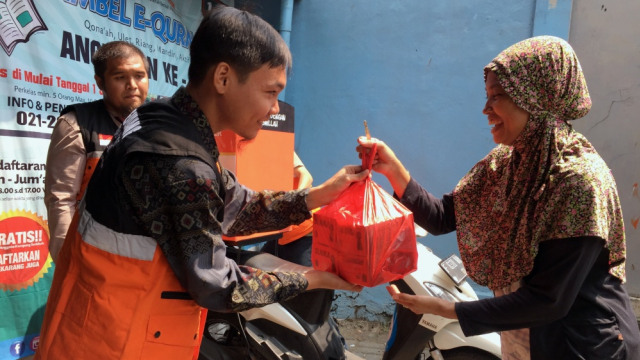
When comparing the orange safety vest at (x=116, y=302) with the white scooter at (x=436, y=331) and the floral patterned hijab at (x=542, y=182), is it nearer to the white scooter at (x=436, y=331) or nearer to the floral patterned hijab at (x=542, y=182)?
the floral patterned hijab at (x=542, y=182)

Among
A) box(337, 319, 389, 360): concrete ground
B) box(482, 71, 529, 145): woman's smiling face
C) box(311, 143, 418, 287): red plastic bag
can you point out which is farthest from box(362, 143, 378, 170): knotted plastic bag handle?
box(337, 319, 389, 360): concrete ground

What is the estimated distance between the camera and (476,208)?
2021 millimetres

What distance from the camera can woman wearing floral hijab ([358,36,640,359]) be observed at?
5.00 ft

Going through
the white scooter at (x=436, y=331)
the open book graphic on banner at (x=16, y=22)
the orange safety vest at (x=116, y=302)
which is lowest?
the white scooter at (x=436, y=331)

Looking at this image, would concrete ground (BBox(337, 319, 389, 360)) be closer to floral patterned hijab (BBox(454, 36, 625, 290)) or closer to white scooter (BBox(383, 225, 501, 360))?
white scooter (BBox(383, 225, 501, 360))

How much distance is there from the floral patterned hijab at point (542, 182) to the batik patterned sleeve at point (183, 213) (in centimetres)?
104

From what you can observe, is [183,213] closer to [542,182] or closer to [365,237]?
[365,237]

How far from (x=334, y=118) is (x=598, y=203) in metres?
3.67

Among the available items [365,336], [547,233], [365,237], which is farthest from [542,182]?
[365,336]

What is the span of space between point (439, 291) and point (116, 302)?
2.07 metres

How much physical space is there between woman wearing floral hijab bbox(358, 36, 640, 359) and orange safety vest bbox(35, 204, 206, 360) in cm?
95

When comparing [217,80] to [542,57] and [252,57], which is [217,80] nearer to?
[252,57]

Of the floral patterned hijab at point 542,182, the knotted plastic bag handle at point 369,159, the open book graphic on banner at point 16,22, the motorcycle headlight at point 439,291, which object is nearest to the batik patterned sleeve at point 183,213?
the knotted plastic bag handle at point 369,159

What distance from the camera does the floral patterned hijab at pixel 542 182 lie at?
1.53m
